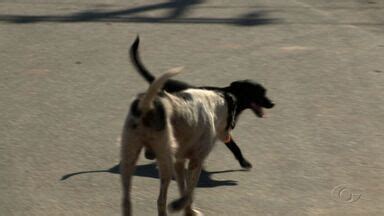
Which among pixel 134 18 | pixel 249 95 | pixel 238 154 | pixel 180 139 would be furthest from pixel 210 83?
pixel 180 139

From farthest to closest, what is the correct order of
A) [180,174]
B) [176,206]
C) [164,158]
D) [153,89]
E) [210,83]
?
[210,83] < [180,174] < [176,206] < [164,158] < [153,89]

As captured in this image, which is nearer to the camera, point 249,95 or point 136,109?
point 136,109

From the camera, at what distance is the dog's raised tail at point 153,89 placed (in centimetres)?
529

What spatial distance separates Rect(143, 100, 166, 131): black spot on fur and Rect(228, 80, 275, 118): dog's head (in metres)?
1.53

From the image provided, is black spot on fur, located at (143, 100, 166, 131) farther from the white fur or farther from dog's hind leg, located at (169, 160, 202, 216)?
dog's hind leg, located at (169, 160, 202, 216)

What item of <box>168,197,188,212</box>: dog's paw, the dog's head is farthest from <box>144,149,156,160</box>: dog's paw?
the dog's head

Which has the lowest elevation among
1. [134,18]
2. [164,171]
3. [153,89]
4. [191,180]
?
[134,18]

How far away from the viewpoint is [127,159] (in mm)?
5711

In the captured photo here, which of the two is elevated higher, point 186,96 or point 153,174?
point 186,96

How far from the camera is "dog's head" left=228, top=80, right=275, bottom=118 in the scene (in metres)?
7.08

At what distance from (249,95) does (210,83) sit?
2.63 meters

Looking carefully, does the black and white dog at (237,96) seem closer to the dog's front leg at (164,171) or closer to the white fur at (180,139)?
the white fur at (180,139)

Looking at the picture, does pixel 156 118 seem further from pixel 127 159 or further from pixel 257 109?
pixel 257 109

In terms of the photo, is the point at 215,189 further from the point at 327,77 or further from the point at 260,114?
the point at 327,77
